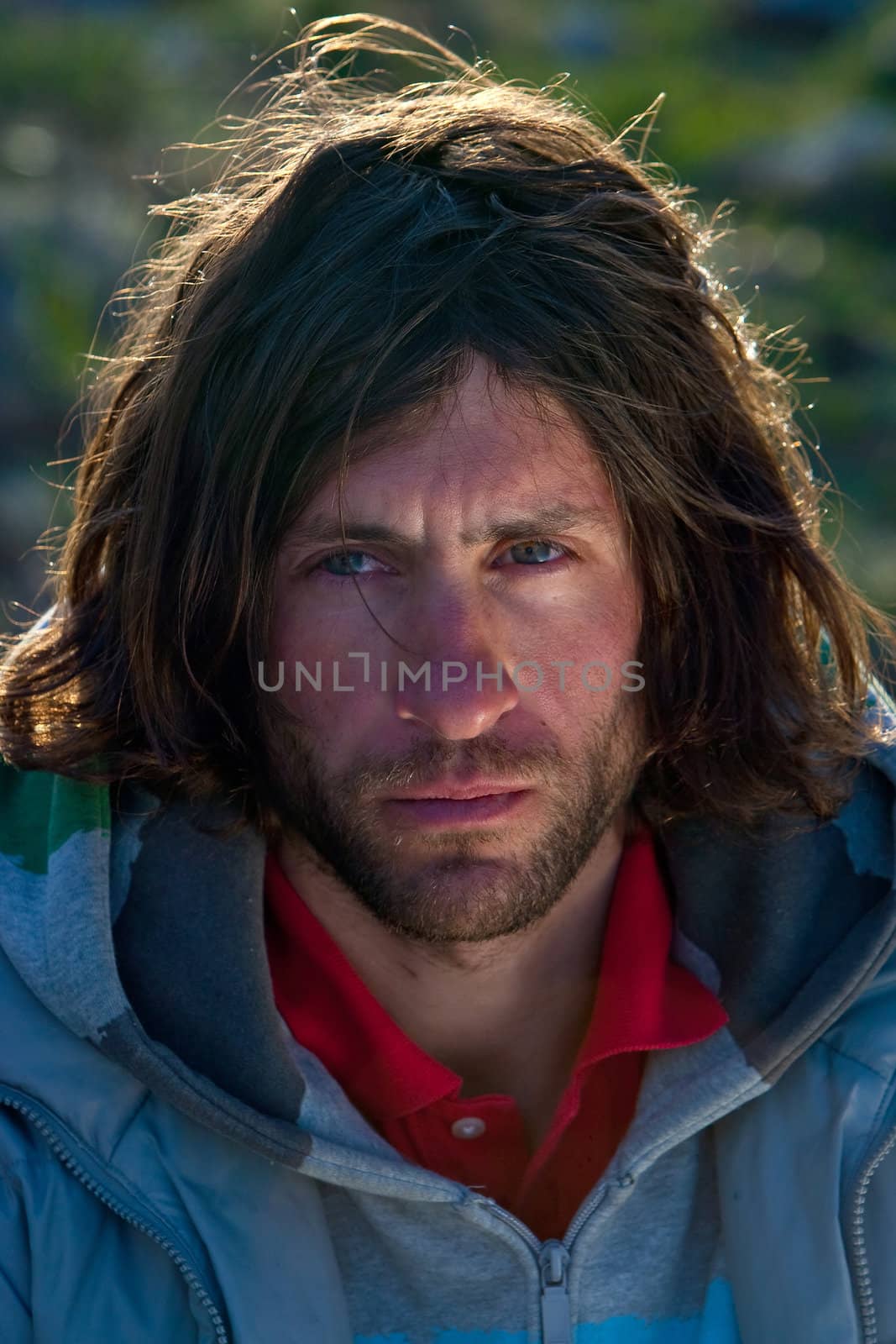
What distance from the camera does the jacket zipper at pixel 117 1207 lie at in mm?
2041

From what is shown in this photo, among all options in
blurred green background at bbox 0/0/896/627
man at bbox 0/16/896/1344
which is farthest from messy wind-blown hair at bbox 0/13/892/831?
blurred green background at bbox 0/0/896/627

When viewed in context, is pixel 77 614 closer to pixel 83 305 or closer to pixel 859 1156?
pixel 859 1156

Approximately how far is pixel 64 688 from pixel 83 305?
3.56 metres

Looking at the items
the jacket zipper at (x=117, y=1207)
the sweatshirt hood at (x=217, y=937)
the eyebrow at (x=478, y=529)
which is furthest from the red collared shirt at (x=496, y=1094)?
the eyebrow at (x=478, y=529)

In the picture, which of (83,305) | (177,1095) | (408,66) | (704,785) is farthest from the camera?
(408,66)

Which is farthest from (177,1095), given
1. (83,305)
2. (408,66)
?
(408,66)

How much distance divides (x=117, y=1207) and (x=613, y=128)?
5.50m

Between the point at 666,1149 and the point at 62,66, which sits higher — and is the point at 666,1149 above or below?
below

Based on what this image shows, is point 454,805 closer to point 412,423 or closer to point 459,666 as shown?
point 459,666

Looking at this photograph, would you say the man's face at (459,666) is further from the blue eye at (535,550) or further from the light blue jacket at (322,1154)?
the light blue jacket at (322,1154)

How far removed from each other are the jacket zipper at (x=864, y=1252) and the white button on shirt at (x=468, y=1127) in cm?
61

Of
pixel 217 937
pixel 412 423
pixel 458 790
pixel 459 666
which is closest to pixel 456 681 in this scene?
pixel 459 666

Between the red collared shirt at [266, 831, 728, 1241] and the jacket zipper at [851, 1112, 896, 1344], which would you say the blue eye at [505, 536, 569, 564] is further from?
the jacket zipper at [851, 1112, 896, 1344]

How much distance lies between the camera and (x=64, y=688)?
254 centimetres
